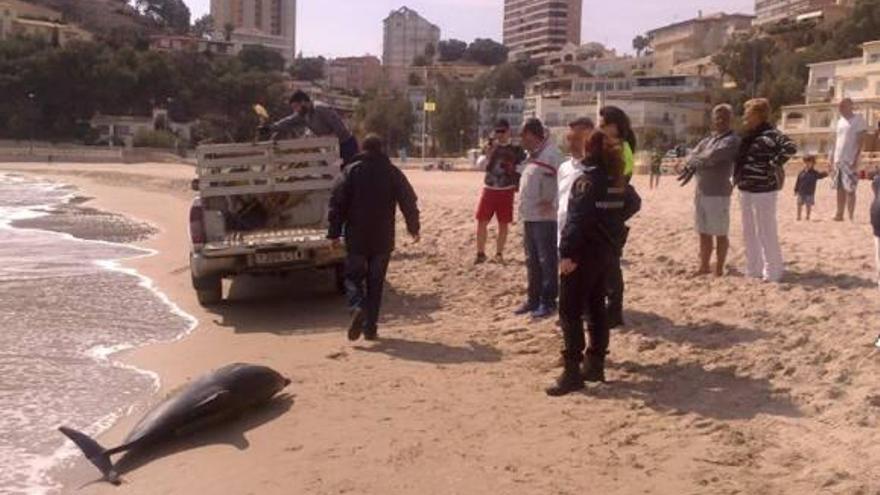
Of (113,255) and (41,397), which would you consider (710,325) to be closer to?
(41,397)

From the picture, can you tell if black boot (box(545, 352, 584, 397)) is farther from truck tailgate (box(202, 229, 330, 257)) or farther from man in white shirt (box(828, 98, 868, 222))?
man in white shirt (box(828, 98, 868, 222))

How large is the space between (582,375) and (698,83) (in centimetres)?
9188

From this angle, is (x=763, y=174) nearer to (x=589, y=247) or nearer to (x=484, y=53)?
(x=589, y=247)

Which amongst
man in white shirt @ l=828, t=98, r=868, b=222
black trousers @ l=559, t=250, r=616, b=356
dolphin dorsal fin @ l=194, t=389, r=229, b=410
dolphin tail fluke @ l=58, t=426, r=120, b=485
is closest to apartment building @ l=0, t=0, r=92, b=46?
man in white shirt @ l=828, t=98, r=868, b=222

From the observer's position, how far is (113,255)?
15.4 m

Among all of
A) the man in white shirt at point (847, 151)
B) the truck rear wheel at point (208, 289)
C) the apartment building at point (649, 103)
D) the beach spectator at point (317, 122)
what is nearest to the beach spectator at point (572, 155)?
the beach spectator at point (317, 122)

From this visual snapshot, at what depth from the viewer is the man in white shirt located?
11594mm

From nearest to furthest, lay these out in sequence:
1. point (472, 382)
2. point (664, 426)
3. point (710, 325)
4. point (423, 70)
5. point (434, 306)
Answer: point (664, 426) < point (472, 382) < point (710, 325) < point (434, 306) < point (423, 70)

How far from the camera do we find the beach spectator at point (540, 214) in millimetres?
7879

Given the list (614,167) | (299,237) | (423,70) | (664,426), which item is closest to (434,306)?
(299,237)

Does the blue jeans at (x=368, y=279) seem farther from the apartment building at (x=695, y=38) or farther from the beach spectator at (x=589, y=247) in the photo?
the apartment building at (x=695, y=38)

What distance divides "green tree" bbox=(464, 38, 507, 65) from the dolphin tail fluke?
178 metres

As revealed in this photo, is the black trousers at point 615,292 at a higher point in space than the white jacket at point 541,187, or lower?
lower

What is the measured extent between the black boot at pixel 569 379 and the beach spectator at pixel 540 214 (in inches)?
81.8
